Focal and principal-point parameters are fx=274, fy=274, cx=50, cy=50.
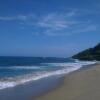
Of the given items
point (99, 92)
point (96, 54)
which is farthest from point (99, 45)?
point (99, 92)

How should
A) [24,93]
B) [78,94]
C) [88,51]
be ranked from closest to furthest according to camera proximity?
[78,94]
[24,93]
[88,51]

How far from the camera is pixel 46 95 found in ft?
41.2

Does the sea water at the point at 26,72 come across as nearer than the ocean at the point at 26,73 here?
No

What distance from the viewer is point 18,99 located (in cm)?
1160

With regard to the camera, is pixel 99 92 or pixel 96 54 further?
pixel 96 54

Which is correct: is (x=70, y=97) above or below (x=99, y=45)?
below

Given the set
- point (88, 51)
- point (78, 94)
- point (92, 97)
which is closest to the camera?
point (92, 97)

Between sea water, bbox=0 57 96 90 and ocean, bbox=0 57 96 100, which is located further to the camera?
sea water, bbox=0 57 96 90

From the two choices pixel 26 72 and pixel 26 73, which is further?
pixel 26 72

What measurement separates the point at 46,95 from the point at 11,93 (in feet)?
5.91

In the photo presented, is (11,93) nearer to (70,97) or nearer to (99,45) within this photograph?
(70,97)

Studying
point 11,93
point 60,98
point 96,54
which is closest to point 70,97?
point 60,98

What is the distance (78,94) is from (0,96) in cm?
352

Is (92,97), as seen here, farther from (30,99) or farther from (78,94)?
(30,99)
